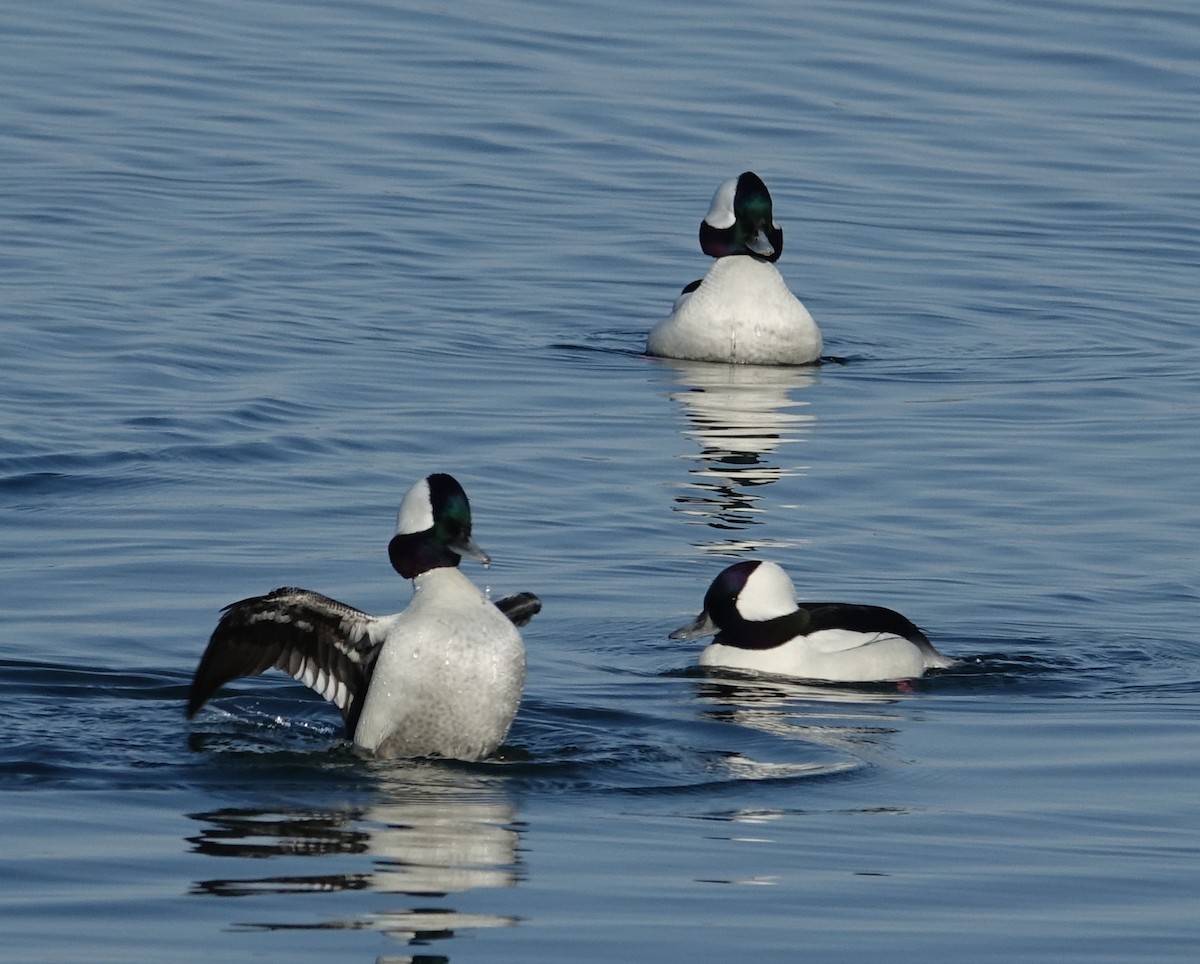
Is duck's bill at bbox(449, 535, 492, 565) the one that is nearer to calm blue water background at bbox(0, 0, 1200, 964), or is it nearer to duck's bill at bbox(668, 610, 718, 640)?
calm blue water background at bbox(0, 0, 1200, 964)

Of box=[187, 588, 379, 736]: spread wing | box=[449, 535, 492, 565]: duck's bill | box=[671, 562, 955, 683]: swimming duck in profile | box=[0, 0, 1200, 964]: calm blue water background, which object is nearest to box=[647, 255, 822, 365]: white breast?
box=[0, 0, 1200, 964]: calm blue water background

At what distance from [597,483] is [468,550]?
5.02 meters

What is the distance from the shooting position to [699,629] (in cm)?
1130

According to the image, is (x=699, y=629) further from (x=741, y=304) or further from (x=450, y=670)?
(x=741, y=304)

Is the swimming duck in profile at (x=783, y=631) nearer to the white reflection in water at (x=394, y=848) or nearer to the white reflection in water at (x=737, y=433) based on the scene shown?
the white reflection in water at (x=737, y=433)

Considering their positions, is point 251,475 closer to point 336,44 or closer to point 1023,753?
point 1023,753

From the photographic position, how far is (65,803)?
8727 millimetres

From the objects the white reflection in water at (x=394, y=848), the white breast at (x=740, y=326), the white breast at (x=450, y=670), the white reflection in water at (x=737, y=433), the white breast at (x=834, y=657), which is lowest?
the white reflection in water at (x=394, y=848)

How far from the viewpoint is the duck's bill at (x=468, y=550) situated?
30.2 ft

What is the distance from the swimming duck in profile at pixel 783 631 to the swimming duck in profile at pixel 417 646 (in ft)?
5.43

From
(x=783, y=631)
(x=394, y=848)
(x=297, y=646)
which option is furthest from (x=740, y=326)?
(x=394, y=848)

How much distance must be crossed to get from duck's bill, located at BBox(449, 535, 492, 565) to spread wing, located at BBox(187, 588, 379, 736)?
53 cm

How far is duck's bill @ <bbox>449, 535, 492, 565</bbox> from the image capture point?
922 centimetres

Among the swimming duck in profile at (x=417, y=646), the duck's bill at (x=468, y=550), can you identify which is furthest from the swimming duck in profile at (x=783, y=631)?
the duck's bill at (x=468, y=550)
